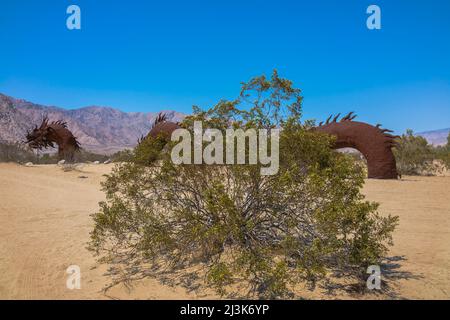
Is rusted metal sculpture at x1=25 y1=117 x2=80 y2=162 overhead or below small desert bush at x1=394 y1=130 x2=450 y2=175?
overhead

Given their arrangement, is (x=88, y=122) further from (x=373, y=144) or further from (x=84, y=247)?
(x=84, y=247)

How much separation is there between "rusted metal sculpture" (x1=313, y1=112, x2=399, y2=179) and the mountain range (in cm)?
5682

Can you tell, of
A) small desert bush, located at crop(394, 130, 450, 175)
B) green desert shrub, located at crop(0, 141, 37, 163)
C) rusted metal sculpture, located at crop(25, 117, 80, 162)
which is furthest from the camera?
rusted metal sculpture, located at crop(25, 117, 80, 162)

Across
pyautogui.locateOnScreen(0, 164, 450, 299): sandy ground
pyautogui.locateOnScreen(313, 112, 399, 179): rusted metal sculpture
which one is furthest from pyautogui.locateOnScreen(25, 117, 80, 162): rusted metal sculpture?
pyautogui.locateOnScreen(313, 112, 399, 179): rusted metal sculpture

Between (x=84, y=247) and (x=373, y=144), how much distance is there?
43.5 ft

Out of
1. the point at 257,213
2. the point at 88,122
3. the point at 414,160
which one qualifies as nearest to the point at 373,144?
the point at 414,160

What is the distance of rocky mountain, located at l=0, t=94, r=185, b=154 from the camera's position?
265 ft

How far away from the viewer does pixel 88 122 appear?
13588 centimetres

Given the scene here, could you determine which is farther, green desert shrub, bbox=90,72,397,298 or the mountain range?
the mountain range

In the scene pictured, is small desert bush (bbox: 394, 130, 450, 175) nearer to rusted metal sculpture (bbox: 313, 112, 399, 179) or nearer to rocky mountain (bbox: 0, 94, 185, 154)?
rusted metal sculpture (bbox: 313, 112, 399, 179)

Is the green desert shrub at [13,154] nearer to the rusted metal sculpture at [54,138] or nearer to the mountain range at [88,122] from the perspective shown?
the rusted metal sculpture at [54,138]

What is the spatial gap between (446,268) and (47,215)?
917 centimetres
